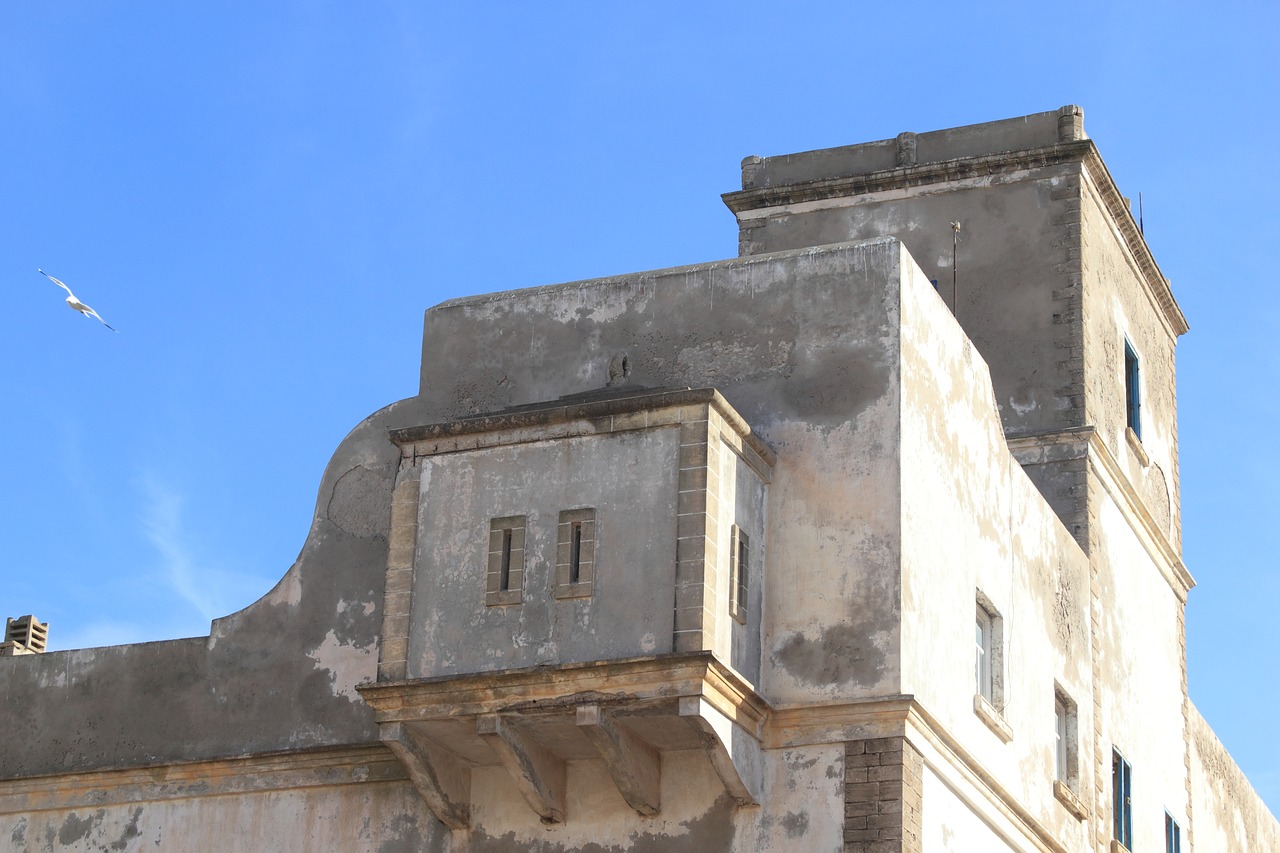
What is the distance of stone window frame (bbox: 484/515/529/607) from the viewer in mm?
20625

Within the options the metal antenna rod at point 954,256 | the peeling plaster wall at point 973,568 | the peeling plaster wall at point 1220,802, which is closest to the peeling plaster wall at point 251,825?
the peeling plaster wall at point 973,568

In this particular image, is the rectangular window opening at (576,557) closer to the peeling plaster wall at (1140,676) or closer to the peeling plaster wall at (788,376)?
the peeling plaster wall at (788,376)

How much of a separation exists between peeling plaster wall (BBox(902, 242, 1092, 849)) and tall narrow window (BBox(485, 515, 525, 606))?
3.66m

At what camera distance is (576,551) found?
2066 cm

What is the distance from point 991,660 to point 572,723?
16.9ft

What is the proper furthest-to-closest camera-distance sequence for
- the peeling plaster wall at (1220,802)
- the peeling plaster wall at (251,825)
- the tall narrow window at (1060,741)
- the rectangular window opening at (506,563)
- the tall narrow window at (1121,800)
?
the peeling plaster wall at (1220,802)
the tall narrow window at (1121,800)
the tall narrow window at (1060,741)
the peeling plaster wall at (251,825)
the rectangular window opening at (506,563)

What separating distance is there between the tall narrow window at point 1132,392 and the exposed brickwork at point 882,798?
37.2 feet

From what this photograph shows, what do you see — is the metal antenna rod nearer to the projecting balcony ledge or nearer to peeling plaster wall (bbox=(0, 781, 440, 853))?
the projecting balcony ledge

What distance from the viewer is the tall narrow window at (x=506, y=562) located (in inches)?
812

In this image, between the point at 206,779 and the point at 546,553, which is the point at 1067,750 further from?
the point at 206,779

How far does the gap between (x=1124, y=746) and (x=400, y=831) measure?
995 cm

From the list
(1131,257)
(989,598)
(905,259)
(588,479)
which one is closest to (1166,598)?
(1131,257)

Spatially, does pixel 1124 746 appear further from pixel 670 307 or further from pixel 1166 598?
pixel 670 307

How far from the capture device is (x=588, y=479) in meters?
20.8
